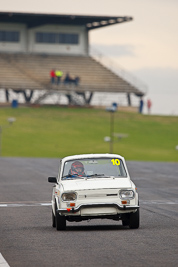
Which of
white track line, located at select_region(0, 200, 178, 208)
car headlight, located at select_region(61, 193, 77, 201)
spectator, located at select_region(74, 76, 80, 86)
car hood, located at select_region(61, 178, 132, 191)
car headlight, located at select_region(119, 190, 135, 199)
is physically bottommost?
spectator, located at select_region(74, 76, 80, 86)

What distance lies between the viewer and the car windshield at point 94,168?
54.8 feet

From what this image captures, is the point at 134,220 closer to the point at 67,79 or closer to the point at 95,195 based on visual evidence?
the point at 95,195

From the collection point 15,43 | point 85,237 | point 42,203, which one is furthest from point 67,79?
point 85,237

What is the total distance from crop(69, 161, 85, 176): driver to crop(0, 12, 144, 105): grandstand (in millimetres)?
73477

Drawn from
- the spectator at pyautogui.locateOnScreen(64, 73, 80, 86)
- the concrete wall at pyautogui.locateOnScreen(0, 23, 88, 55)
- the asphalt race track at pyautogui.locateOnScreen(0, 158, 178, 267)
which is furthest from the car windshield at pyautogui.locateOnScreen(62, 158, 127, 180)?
the concrete wall at pyautogui.locateOnScreen(0, 23, 88, 55)

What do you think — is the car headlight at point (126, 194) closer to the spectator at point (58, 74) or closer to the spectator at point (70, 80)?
the spectator at point (58, 74)

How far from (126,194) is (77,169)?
147cm

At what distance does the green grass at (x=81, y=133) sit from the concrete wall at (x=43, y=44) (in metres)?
11.5

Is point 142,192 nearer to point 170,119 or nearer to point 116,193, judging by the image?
point 116,193

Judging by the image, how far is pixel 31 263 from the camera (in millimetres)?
11422

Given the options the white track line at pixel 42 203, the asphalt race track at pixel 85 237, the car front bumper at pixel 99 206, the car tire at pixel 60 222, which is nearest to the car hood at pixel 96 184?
the car front bumper at pixel 99 206

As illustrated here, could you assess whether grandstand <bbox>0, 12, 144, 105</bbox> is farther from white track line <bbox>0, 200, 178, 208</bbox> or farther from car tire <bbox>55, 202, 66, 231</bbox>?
car tire <bbox>55, 202, 66, 231</bbox>

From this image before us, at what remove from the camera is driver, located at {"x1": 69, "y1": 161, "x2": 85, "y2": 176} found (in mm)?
16797

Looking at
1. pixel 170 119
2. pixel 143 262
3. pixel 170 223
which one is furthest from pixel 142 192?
pixel 170 119
